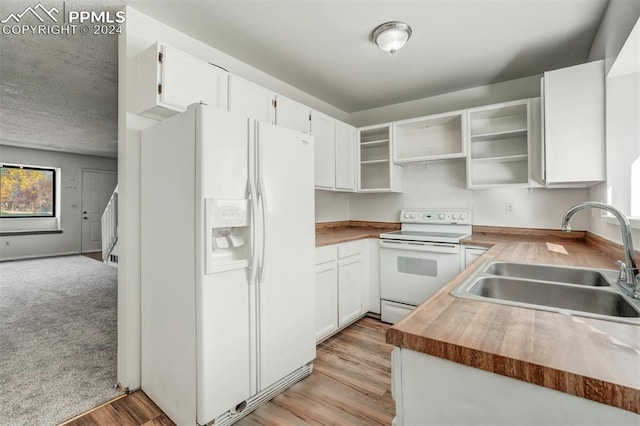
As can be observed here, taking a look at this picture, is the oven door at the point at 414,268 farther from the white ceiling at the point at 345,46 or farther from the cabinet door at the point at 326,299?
the white ceiling at the point at 345,46

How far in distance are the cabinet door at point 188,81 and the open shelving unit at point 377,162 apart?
194cm

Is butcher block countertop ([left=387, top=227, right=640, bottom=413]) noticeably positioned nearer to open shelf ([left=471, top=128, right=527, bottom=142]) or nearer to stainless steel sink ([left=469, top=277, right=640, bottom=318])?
stainless steel sink ([left=469, top=277, right=640, bottom=318])

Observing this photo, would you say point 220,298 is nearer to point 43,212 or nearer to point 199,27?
point 199,27

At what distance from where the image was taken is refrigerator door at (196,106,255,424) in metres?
1.54

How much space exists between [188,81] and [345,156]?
1.94 meters

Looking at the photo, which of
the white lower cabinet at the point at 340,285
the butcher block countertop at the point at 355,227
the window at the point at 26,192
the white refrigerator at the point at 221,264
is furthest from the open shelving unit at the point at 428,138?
the window at the point at 26,192

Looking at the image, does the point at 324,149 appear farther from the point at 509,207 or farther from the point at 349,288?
the point at 509,207

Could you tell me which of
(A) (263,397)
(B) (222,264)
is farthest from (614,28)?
(A) (263,397)

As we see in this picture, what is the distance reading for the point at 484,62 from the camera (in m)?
2.74

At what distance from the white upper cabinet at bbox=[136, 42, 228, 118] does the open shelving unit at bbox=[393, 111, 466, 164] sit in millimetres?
2136

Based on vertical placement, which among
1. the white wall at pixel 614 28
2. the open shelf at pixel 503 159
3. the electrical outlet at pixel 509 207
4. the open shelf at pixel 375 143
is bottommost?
the electrical outlet at pixel 509 207

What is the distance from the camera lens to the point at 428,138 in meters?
3.51

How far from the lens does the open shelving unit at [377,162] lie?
3512 millimetres

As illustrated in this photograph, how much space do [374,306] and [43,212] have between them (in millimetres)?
7884
